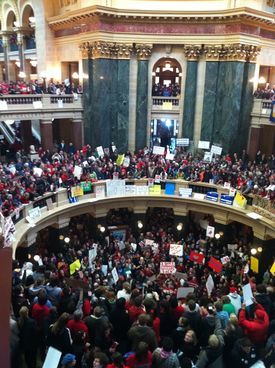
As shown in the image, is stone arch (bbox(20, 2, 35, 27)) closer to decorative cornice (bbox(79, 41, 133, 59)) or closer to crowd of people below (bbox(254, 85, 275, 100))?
decorative cornice (bbox(79, 41, 133, 59))

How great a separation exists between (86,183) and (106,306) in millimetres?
13808

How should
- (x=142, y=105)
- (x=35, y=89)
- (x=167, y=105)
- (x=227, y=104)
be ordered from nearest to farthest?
(x=227, y=104), (x=35, y=89), (x=142, y=105), (x=167, y=105)

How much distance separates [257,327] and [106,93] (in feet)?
68.9

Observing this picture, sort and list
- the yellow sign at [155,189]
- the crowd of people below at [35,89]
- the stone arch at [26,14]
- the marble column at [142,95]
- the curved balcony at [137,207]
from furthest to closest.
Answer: the stone arch at [26,14], the marble column at [142,95], the crowd of people below at [35,89], the yellow sign at [155,189], the curved balcony at [137,207]

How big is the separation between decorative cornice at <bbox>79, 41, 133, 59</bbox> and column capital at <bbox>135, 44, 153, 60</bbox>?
498 millimetres

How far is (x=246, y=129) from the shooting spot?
26406 millimetres

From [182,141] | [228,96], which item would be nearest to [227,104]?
[228,96]

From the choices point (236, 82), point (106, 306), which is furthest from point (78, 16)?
point (106, 306)

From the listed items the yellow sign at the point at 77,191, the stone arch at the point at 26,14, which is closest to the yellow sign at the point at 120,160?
the yellow sign at the point at 77,191

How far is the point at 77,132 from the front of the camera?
90.7ft

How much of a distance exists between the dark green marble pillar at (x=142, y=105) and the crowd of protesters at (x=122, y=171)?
3.28 feet

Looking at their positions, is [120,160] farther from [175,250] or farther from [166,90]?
[166,90]

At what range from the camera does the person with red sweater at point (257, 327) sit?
764 cm

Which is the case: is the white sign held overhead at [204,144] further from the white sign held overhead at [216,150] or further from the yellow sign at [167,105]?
the yellow sign at [167,105]
